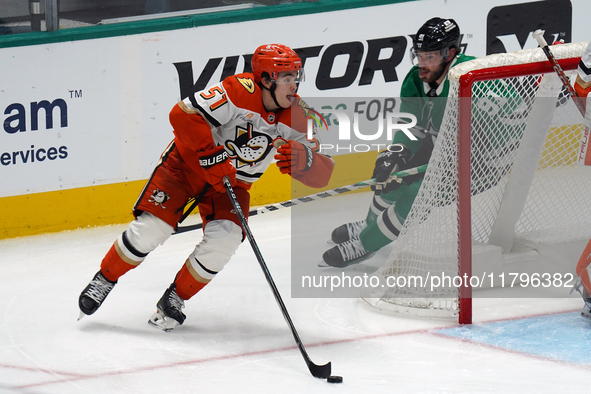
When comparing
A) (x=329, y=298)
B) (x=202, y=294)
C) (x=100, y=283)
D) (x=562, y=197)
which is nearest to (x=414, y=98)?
(x=562, y=197)

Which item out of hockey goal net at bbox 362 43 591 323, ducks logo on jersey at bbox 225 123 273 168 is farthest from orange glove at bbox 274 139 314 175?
hockey goal net at bbox 362 43 591 323

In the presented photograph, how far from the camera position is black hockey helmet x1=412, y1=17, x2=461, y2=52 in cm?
272

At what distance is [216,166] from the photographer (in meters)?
2.20

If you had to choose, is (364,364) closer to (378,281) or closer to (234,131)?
(378,281)

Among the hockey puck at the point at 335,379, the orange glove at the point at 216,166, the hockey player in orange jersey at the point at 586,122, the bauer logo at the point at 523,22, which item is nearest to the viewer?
the hockey puck at the point at 335,379

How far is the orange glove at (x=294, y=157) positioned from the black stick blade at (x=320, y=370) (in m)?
0.66

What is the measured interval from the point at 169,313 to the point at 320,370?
2.17 ft

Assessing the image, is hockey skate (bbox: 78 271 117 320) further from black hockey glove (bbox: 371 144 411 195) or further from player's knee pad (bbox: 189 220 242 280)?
black hockey glove (bbox: 371 144 411 195)

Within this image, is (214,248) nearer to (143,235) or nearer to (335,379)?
(143,235)

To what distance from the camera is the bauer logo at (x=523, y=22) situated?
13.4ft

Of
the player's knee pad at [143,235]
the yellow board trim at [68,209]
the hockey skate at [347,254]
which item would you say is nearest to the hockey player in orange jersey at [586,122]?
the hockey skate at [347,254]

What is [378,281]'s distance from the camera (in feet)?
8.29

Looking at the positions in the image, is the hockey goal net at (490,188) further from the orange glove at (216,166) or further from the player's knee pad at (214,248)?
the orange glove at (216,166)

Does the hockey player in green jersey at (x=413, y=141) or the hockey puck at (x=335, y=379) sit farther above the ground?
the hockey player in green jersey at (x=413, y=141)
